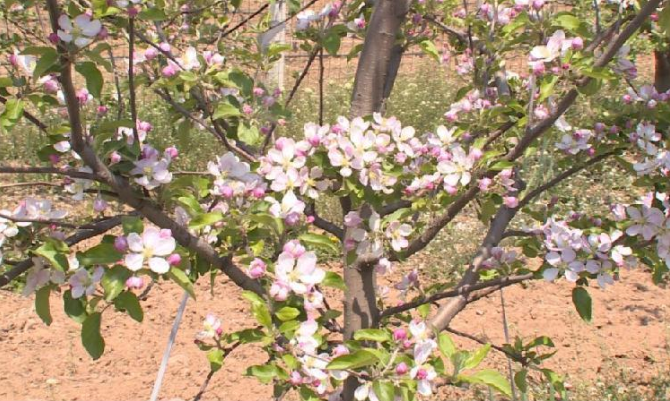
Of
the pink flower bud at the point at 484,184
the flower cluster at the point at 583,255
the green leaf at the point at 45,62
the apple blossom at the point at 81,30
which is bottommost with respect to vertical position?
the flower cluster at the point at 583,255

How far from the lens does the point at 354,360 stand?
1.18 meters

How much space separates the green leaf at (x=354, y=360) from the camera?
1174 mm

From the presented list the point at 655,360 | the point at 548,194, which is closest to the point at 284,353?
the point at 655,360

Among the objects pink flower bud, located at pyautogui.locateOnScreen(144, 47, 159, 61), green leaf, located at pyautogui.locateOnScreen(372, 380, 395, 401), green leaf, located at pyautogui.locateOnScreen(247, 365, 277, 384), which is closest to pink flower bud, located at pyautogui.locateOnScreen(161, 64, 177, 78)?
pink flower bud, located at pyautogui.locateOnScreen(144, 47, 159, 61)

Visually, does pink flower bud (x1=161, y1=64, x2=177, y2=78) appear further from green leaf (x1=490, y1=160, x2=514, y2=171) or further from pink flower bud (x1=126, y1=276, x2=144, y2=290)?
green leaf (x1=490, y1=160, x2=514, y2=171)

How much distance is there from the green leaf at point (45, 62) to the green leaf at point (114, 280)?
29cm

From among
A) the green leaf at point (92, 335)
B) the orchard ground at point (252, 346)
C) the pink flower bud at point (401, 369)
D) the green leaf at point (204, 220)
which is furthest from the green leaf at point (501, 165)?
the orchard ground at point (252, 346)

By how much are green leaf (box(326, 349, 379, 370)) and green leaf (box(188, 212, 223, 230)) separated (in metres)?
0.30

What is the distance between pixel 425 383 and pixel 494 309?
2.63 m

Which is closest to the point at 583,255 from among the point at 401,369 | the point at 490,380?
the point at 490,380

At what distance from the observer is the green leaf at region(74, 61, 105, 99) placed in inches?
43.6

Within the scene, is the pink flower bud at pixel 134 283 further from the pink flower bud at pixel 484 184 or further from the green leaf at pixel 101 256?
the pink flower bud at pixel 484 184

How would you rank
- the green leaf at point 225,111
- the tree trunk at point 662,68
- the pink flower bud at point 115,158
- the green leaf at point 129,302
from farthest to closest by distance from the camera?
the tree trunk at point 662,68
the green leaf at point 225,111
the pink flower bud at point 115,158
the green leaf at point 129,302

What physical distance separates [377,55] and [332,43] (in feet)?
0.41
